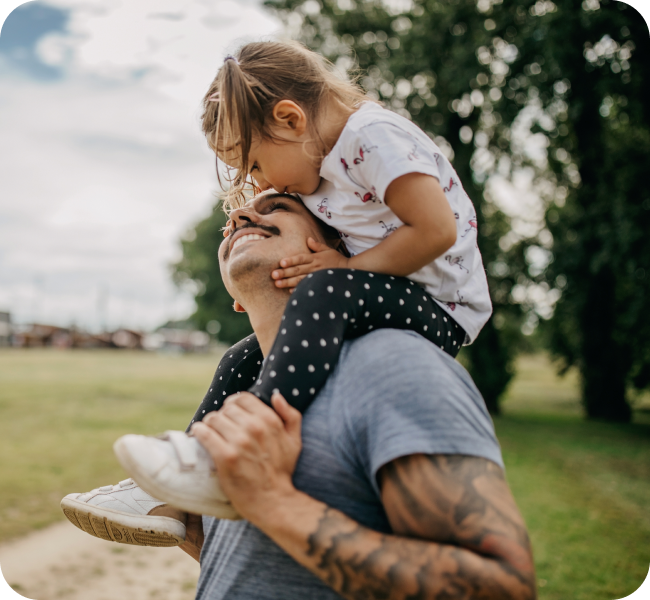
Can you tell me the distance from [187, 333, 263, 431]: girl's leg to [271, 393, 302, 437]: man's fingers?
0.66 meters

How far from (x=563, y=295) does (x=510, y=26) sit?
6887 mm

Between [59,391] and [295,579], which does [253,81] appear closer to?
[295,579]

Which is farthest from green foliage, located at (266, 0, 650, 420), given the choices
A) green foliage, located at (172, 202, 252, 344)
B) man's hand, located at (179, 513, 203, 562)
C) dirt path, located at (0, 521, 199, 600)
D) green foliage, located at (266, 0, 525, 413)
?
green foliage, located at (172, 202, 252, 344)

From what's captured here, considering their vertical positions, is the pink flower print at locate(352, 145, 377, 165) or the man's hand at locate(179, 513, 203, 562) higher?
the pink flower print at locate(352, 145, 377, 165)

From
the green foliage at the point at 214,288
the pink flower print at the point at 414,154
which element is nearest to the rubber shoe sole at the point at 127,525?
the pink flower print at the point at 414,154

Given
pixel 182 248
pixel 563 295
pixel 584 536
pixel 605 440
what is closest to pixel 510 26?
pixel 563 295

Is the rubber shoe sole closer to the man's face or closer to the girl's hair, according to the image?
the man's face

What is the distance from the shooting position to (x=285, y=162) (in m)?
1.79

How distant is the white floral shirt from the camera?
5.15ft

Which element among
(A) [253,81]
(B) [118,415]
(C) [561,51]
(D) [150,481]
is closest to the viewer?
(D) [150,481]

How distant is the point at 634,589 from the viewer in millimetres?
5902

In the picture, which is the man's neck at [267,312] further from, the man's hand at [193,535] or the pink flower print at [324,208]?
the man's hand at [193,535]

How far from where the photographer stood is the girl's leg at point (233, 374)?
1.86 m

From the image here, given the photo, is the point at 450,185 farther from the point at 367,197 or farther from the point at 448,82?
the point at 448,82
